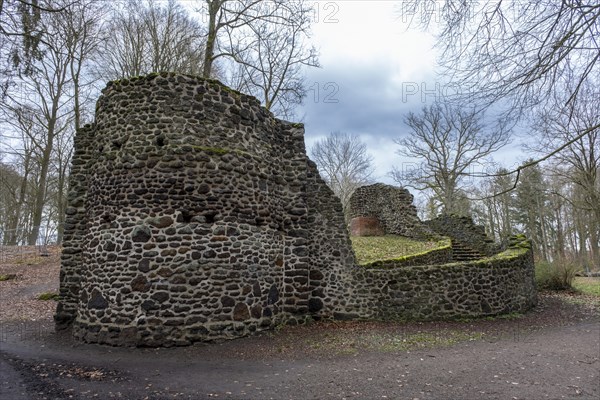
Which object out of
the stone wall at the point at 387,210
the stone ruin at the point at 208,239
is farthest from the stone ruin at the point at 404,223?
the stone ruin at the point at 208,239

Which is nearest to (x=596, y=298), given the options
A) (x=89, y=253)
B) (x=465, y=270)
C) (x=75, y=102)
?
(x=465, y=270)

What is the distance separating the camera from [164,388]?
6059 millimetres

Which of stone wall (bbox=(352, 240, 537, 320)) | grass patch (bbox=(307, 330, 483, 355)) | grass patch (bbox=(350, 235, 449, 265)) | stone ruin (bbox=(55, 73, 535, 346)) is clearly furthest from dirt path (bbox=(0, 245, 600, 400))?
grass patch (bbox=(350, 235, 449, 265))

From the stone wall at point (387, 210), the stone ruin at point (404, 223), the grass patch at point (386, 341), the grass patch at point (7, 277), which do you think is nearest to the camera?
the grass patch at point (386, 341)

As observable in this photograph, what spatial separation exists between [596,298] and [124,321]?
1600 cm

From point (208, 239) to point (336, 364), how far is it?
3.87 m

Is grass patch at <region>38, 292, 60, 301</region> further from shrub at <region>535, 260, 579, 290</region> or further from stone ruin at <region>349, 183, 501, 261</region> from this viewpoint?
shrub at <region>535, 260, 579, 290</region>

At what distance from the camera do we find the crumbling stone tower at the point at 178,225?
8.48 m

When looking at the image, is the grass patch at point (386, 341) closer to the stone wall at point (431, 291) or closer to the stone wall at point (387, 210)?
the stone wall at point (431, 291)

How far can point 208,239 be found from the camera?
8.84 meters

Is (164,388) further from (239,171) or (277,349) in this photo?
(239,171)

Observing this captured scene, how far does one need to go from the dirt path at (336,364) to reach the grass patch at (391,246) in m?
4.48

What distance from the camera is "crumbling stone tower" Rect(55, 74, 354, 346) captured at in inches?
334

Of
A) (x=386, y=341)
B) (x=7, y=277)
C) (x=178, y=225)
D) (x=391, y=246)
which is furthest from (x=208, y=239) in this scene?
(x=7, y=277)
